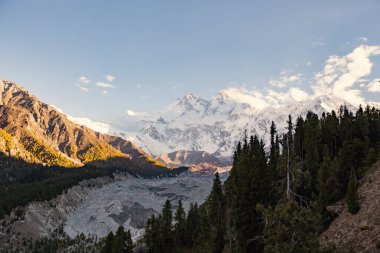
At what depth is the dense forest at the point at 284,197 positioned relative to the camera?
24.4 m

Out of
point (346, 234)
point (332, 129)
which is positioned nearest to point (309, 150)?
point (332, 129)

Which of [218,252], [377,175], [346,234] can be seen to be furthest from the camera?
[218,252]

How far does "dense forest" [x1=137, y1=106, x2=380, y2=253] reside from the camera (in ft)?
80.1

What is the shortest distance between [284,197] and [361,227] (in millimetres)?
27620

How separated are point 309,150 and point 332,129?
Answer: 18.0 metres

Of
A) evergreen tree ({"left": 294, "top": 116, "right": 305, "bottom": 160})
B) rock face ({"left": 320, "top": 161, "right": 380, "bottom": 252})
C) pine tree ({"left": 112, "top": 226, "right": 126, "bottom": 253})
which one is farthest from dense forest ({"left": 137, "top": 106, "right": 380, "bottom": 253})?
pine tree ({"left": 112, "top": 226, "right": 126, "bottom": 253})

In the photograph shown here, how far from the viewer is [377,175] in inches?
2584

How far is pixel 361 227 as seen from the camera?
4822 cm

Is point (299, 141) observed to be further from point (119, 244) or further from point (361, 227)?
point (361, 227)

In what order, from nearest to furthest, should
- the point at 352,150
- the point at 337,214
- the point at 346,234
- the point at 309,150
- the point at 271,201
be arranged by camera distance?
the point at 346,234 → the point at 337,214 → the point at 271,201 → the point at 352,150 → the point at 309,150

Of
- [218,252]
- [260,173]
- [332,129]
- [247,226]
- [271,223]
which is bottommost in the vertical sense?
[218,252]

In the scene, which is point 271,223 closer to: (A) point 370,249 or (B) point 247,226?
(A) point 370,249

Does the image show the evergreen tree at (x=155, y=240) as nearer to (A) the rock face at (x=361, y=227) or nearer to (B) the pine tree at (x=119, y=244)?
(B) the pine tree at (x=119, y=244)

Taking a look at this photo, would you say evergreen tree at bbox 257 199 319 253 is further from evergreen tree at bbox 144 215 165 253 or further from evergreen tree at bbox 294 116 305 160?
evergreen tree at bbox 294 116 305 160
